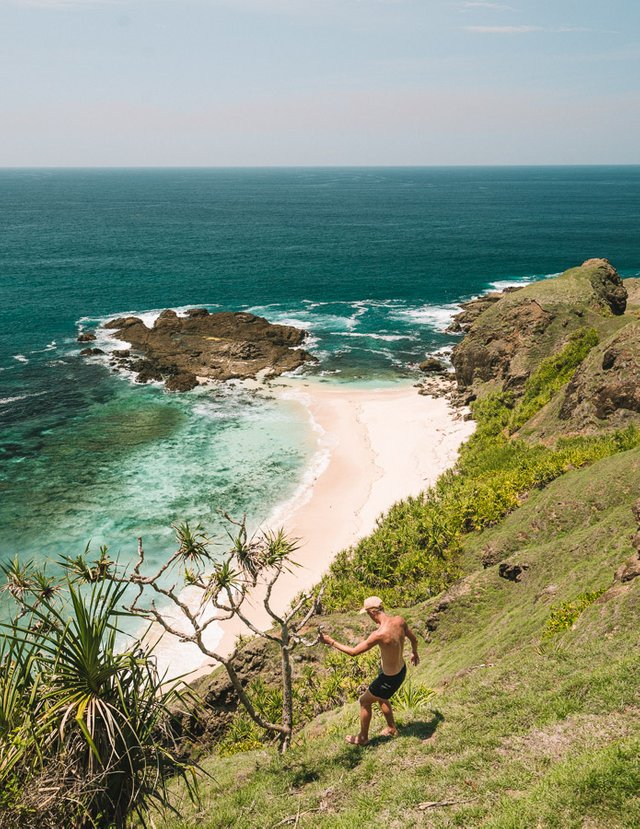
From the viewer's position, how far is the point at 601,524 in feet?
52.7

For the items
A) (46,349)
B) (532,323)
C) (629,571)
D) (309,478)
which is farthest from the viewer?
(46,349)

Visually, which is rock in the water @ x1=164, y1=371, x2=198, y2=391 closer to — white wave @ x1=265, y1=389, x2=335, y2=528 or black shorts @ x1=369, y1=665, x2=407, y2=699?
white wave @ x1=265, y1=389, x2=335, y2=528

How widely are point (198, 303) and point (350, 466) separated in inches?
1783

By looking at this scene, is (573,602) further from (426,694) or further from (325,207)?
(325,207)

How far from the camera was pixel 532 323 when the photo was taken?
4044 cm

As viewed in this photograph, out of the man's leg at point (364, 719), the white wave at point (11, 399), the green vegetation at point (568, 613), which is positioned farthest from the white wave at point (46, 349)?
the green vegetation at point (568, 613)

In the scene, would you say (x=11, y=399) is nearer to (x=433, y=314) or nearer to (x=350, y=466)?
(x=350, y=466)

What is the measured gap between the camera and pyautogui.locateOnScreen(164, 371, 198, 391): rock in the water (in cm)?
4825

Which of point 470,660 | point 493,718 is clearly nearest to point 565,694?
point 493,718

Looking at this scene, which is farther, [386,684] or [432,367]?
[432,367]

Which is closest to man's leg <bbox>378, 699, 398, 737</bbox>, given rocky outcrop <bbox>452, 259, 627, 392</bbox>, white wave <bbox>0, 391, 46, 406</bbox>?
rocky outcrop <bbox>452, 259, 627, 392</bbox>

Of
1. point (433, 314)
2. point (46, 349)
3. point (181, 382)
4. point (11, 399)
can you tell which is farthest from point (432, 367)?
point (46, 349)

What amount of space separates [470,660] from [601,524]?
6.31m

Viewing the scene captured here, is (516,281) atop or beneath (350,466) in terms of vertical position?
atop
